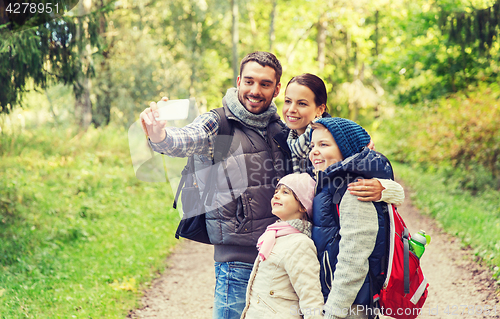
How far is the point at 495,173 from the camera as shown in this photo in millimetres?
10125

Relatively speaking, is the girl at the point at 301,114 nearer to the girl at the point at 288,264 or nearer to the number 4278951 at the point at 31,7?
the girl at the point at 288,264

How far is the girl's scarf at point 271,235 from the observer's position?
2.32 metres

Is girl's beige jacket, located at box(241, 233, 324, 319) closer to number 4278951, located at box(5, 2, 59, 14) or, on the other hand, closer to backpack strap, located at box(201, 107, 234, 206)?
backpack strap, located at box(201, 107, 234, 206)

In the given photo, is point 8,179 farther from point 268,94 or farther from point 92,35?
point 268,94

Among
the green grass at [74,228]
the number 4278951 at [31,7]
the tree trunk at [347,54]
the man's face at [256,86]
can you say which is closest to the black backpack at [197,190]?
the man's face at [256,86]

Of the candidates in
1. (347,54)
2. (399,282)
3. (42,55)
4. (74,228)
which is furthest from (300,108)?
(347,54)

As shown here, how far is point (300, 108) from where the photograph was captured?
2.65 meters

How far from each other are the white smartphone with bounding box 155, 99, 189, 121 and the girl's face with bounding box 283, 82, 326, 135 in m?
0.69

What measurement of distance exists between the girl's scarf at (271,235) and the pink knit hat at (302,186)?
17 centimetres

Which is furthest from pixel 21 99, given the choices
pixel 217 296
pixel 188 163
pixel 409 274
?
pixel 409 274

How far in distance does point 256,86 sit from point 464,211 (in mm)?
7277

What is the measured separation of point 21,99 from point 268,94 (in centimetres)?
508

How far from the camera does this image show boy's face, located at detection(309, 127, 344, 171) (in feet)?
7.57

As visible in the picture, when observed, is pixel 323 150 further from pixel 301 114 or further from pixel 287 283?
pixel 287 283
